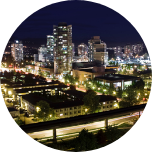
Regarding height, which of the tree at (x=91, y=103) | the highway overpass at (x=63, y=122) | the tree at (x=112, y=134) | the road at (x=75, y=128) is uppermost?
the highway overpass at (x=63, y=122)

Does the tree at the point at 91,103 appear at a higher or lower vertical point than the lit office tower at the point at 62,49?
lower

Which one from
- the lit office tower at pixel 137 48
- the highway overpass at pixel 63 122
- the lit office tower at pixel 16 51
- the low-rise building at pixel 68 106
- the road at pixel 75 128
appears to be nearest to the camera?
the highway overpass at pixel 63 122

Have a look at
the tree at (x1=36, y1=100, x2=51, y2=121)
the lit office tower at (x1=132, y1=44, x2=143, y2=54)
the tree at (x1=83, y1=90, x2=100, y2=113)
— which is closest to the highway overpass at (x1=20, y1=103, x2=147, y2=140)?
the tree at (x1=36, y1=100, x2=51, y2=121)

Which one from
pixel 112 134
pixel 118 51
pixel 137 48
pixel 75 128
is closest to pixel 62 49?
pixel 75 128

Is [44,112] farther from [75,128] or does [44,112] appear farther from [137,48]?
[137,48]

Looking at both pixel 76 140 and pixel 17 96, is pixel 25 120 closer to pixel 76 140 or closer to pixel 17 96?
pixel 17 96

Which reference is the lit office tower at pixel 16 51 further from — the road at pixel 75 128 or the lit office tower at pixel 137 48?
the lit office tower at pixel 137 48

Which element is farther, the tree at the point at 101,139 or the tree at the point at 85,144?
the tree at the point at 101,139

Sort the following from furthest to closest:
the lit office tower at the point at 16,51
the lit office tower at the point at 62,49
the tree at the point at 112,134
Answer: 1. the lit office tower at the point at 16,51
2. the lit office tower at the point at 62,49
3. the tree at the point at 112,134

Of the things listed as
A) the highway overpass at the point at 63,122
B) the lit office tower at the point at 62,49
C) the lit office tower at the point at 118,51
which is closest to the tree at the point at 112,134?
the highway overpass at the point at 63,122

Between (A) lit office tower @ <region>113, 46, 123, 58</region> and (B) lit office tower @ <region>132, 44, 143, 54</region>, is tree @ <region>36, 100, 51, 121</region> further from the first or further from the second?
(B) lit office tower @ <region>132, 44, 143, 54</region>
